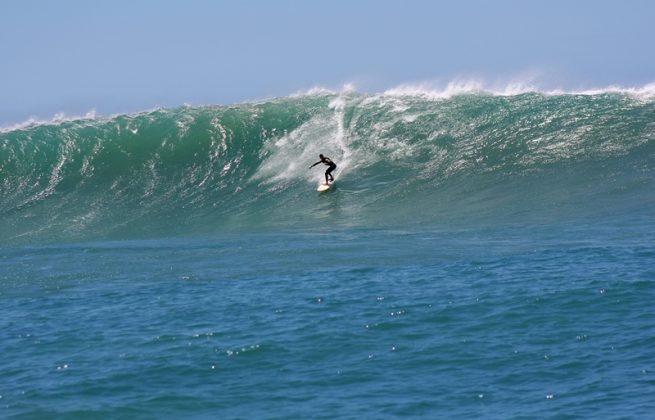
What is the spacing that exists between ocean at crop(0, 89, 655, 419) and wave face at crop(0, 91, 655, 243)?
10cm

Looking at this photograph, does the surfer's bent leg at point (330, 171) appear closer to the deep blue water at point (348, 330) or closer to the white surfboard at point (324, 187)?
the white surfboard at point (324, 187)

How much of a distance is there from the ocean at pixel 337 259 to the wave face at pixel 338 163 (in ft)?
0.32

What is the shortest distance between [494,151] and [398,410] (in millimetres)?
18840

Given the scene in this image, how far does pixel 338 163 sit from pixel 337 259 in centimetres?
1100

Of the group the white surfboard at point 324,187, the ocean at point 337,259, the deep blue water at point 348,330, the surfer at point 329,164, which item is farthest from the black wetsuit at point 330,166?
the deep blue water at point 348,330

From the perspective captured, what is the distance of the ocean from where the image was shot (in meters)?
11.0

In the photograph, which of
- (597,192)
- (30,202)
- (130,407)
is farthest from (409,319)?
(30,202)

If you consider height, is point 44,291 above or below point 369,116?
below

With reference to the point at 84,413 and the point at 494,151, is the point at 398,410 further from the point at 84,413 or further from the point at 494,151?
the point at 494,151

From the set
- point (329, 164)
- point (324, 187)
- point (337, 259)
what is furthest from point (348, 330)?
point (329, 164)

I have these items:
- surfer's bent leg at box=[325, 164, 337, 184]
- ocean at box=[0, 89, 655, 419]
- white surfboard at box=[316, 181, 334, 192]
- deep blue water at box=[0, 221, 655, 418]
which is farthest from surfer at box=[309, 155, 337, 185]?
deep blue water at box=[0, 221, 655, 418]

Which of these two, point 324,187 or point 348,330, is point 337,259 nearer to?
point 348,330

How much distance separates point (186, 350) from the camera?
12.7 m

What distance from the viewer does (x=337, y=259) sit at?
1830cm
